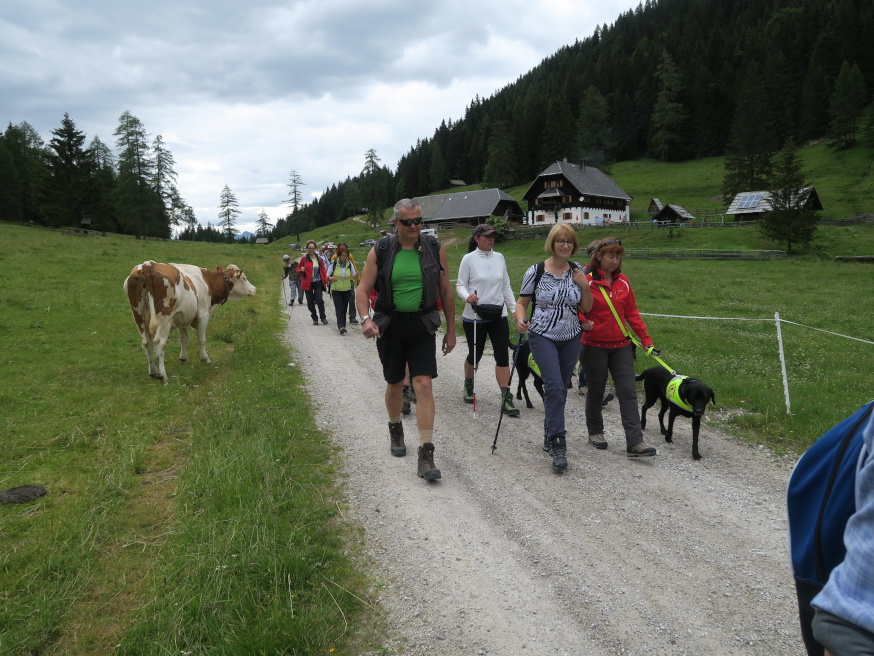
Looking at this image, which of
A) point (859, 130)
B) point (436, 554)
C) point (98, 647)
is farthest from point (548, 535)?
point (859, 130)

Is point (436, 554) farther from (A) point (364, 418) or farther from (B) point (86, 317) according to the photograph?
(B) point (86, 317)

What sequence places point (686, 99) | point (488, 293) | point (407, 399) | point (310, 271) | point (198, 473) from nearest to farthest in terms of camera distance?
point (198, 473), point (488, 293), point (407, 399), point (310, 271), point (686, 99)

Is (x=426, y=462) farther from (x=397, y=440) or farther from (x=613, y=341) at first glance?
(x=613, y=341)

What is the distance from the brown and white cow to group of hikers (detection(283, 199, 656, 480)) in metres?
4.93

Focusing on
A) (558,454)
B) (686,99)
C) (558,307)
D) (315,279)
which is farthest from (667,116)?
(558,454)

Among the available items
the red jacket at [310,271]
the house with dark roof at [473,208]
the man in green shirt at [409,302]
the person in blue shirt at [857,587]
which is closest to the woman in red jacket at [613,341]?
the man in green shirt at [409,302]

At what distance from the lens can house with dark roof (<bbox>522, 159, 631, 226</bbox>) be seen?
72.1 metres

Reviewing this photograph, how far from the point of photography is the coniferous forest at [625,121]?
200ft

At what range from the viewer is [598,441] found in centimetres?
598

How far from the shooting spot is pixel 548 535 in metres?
4.11

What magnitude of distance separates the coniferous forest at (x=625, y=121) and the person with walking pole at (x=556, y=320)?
64863mm

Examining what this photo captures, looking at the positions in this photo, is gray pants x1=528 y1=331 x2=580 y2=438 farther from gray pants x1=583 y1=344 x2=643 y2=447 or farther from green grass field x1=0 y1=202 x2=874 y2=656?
green grass field x1=0 y1=202 x2=874 y2=656

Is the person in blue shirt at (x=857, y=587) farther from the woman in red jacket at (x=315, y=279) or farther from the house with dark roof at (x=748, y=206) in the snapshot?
the house with dark roof at (x=748, y=206)

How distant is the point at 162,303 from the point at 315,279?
263 inches
